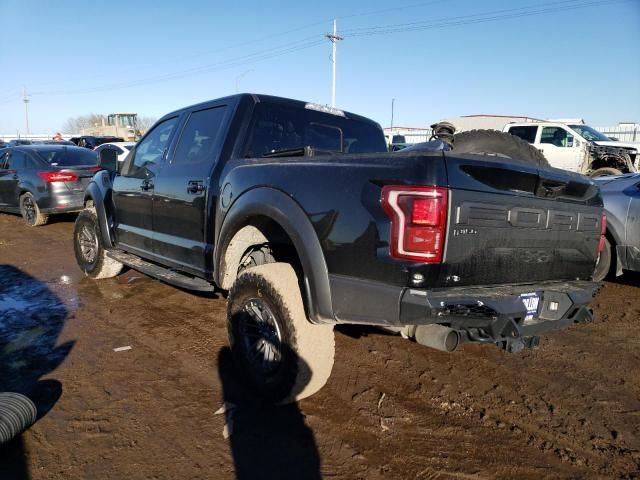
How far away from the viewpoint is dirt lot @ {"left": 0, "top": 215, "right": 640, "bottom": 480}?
94.5 inches

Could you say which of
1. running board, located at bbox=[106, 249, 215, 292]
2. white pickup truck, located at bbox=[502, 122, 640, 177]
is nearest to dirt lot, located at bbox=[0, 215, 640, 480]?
running board, located at bbox=[106, 249, 215, 292]

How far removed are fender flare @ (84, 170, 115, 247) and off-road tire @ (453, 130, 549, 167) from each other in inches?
154

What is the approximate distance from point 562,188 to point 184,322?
3393 mm

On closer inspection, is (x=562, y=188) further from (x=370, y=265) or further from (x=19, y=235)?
(x=19, y=235)

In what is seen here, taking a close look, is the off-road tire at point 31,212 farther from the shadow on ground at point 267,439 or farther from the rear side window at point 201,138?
the shadow on ground at point 267,439

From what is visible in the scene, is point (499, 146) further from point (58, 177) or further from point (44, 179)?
point (44, 179)

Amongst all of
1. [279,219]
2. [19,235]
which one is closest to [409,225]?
[279,219]

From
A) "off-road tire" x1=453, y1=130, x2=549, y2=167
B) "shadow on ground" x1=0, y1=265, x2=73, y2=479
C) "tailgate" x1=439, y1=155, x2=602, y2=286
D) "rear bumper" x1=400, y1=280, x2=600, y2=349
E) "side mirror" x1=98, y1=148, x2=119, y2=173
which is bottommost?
"shadow on ground" x1=0, y1=265, x2=73, y2=479

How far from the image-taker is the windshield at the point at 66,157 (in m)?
9.27

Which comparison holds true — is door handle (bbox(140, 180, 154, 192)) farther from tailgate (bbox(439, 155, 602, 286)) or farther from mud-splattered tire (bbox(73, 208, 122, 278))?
tailgate (bbox(439, 155, 602, 286))

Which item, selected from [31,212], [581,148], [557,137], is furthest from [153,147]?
[557,137]

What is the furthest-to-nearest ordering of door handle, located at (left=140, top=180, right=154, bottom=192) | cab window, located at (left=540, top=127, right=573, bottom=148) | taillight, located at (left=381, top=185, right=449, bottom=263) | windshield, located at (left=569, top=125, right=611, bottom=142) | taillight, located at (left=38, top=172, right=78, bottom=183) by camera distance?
windshield, located at (left=569, top=125, right=611, bottom=142) → cab window, located at (left=540, top=127, right=573, bottom=148) → taillight, located at (left=38, top=172, right=78, bottom=183) → door handle, located at (left=140, top=180, right=154, bottom=192) → taillight, located at (left=381, top=185, right=449, bottom=263)

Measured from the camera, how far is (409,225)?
7.18 feet

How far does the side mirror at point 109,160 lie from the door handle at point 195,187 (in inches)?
77.0
